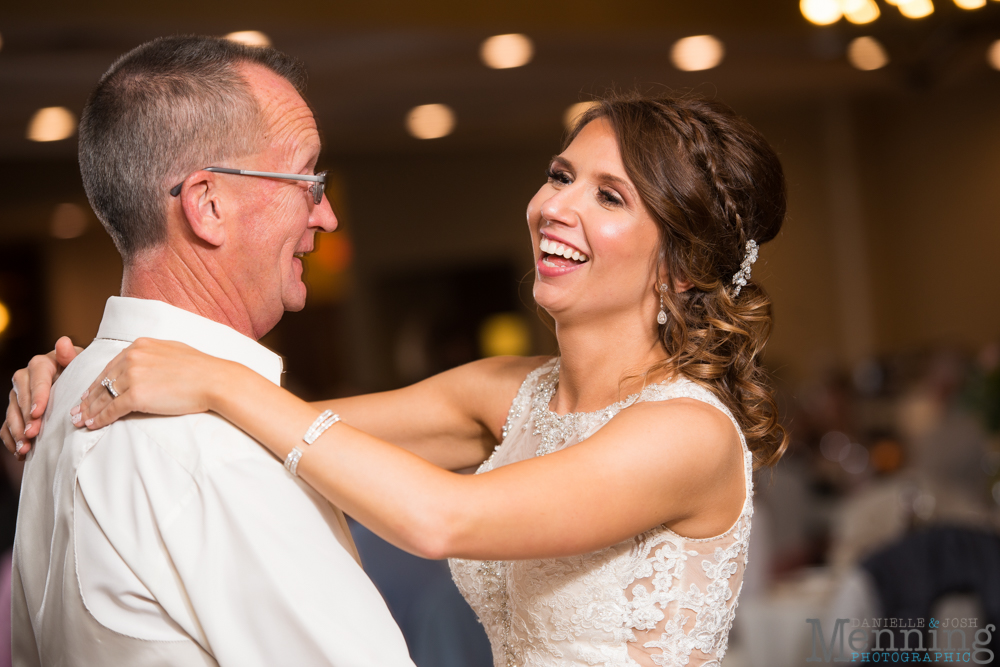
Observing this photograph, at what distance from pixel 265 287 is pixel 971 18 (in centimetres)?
680

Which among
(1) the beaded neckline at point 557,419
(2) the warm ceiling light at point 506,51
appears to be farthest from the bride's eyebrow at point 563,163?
(2) the warm ceiling light at point 506,51

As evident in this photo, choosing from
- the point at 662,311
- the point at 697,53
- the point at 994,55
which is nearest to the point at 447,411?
the point at 662,311

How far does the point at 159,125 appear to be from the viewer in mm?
1231

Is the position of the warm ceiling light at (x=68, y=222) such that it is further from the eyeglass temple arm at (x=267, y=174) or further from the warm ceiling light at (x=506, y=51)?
the eyeglass temple arm at (x=267, y=174)

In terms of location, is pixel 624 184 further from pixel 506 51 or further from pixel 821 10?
pixel 821 10

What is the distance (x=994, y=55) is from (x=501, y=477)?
7421 millimetres

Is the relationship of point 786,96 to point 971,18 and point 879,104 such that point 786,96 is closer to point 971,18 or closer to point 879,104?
point 879,104

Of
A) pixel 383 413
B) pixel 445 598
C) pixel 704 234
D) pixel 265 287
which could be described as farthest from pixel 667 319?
pixel 445 598

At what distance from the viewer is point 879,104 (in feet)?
30.6

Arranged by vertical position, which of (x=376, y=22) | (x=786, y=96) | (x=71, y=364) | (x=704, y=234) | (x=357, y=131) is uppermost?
(x=786, y=96)

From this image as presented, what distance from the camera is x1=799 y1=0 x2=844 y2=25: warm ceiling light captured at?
6023 millimetres

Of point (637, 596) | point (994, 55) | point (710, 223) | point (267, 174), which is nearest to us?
point (267, 174)

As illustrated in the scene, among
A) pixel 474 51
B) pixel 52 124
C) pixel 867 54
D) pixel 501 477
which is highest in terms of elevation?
pixel 867 54

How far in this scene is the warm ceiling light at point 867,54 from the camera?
7000 millimetres
